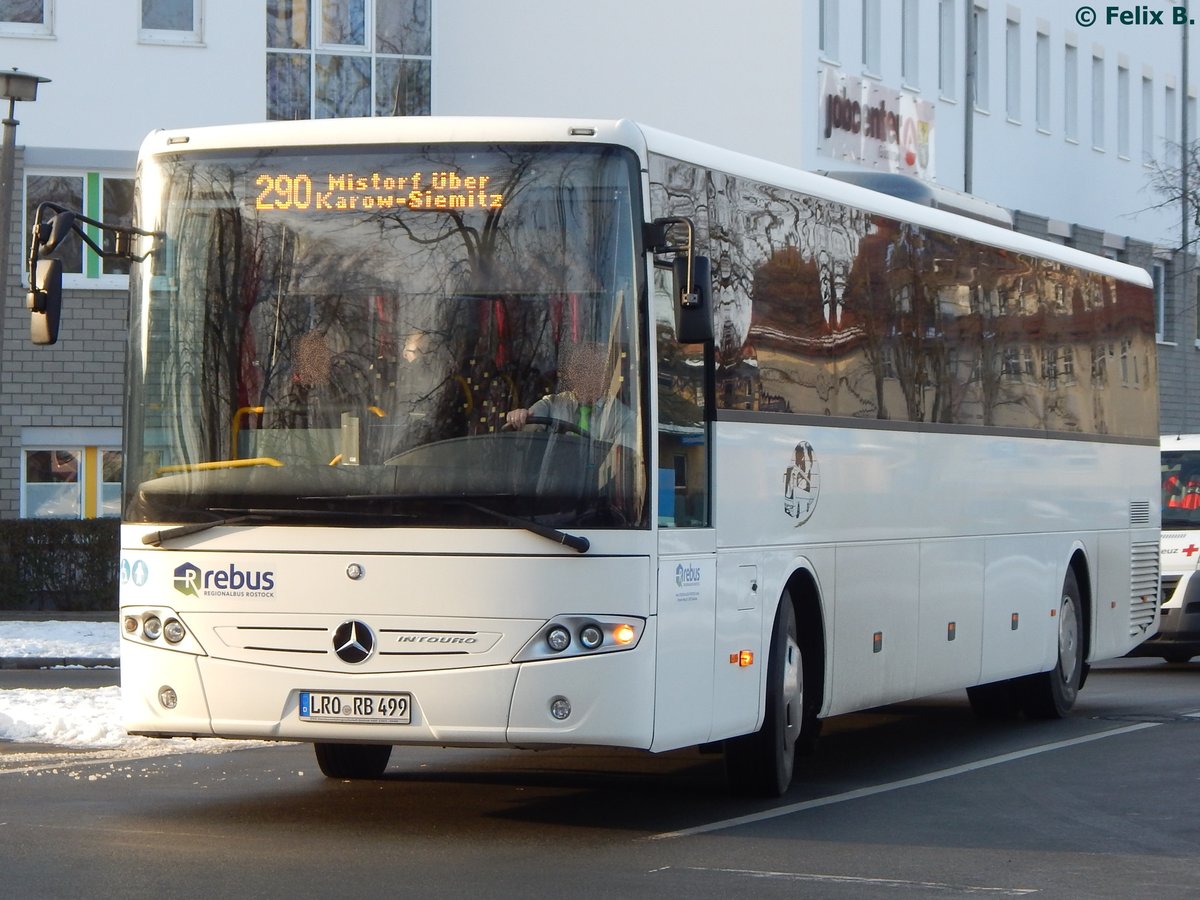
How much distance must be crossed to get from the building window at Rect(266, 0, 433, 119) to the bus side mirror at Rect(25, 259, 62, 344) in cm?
2427

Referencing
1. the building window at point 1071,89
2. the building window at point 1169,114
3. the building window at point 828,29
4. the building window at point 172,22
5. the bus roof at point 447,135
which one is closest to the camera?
the bus roof at point 447,135

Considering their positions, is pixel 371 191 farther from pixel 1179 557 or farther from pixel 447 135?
pixel 1179 557

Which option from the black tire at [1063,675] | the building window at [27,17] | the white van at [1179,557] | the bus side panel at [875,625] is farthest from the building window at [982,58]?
the bus side panel at [875,625]

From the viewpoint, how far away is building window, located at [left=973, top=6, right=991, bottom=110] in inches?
1777

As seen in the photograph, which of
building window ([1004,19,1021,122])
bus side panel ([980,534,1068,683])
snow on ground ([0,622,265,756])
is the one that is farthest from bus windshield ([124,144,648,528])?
building window ([1004,19,1021,122])

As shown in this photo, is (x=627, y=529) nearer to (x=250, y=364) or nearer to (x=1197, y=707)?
(x=250, y=364)

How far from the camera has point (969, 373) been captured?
14883 mm

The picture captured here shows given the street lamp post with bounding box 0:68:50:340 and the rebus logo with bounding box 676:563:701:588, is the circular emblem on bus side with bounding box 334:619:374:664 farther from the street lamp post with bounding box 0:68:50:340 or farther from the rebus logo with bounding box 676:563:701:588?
the street lamp post with bounding box 0:68:50:340

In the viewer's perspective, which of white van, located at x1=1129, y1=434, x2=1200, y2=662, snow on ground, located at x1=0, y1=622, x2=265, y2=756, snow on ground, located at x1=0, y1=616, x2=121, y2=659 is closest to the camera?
snow on ground, located at x1=0, y1=622, x2=265, y2=756

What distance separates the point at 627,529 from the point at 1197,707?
28.0 feet

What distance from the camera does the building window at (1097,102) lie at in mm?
50719

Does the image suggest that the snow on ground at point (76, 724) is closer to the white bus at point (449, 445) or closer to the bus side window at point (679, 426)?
the white bus at point (449, 445)

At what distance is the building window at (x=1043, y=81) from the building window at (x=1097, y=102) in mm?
2660

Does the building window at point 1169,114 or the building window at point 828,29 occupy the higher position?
the building window at point 1169,114
